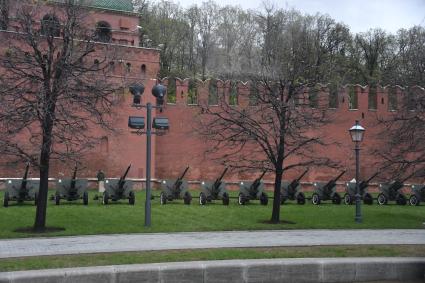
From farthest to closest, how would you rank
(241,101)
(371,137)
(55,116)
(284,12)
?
(284,12)
(371,137)
(241,101)
(55,116)

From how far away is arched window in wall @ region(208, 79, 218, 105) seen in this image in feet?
112

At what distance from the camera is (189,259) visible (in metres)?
10.9

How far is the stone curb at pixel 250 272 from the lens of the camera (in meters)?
9.32

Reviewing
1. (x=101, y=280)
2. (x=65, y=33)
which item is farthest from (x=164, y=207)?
(x=101, y=280)

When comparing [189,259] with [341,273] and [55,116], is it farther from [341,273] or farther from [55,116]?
[55,116]

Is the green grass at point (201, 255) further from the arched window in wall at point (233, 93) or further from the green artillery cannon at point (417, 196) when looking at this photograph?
the arched window in wall at point (233, 93)

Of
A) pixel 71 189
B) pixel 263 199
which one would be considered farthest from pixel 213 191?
pixel 71 189

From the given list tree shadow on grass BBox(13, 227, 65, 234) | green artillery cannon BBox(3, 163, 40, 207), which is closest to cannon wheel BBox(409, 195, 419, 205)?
green artillery cannon BBox(3, 163, 40, 207)

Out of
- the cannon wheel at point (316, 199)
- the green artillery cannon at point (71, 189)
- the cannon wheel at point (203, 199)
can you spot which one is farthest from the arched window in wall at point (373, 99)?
the green artillery cannon at point (71, 189)

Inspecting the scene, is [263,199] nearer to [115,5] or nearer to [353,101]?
[353,101]

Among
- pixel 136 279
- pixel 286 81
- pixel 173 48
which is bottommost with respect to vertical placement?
pixel 136 279

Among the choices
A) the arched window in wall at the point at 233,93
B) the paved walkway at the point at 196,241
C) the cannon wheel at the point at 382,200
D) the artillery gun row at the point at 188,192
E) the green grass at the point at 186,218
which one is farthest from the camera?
the arched window in wall at the point at 233,93

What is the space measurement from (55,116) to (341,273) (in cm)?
963

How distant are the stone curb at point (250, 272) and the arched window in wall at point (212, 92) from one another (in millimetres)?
23826
